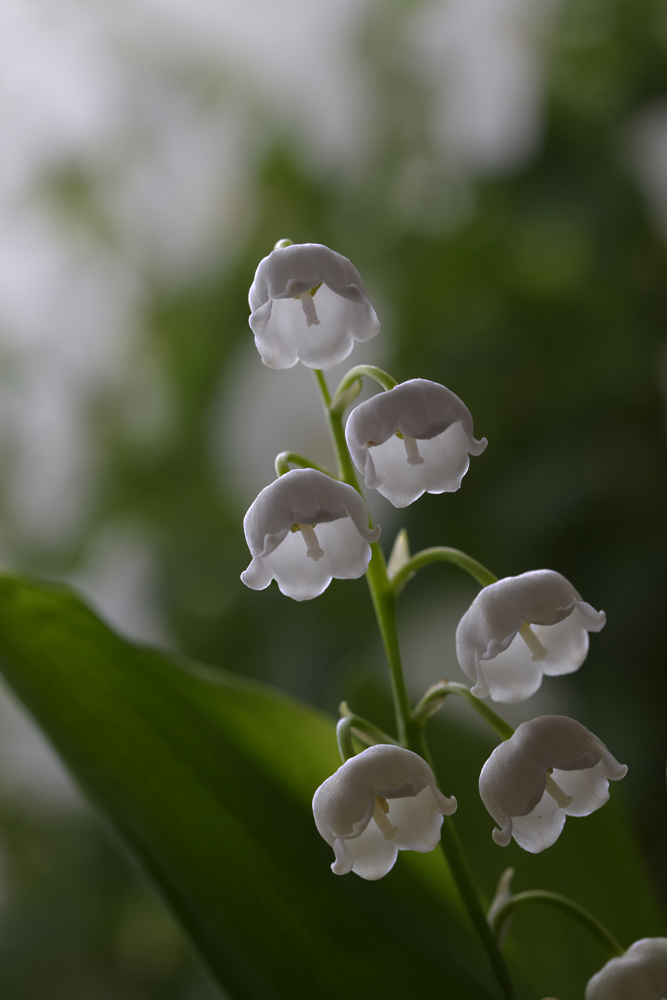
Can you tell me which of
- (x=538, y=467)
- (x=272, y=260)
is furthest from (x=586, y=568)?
(x=272, y=260)

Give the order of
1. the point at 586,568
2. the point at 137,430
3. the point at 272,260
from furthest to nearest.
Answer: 1. the point at 137,430
2. the point at 586,568
3. the point at 272,260

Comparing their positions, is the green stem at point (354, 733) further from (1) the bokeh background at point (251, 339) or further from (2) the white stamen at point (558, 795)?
(1) the bokeh background at point (251, 339)

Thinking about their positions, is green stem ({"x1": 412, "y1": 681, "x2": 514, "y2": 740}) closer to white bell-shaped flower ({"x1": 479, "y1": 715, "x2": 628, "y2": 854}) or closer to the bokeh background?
white bell-shaped flower ({"x1": 479, "y1": 715, "x2": 628, "y2": 854})

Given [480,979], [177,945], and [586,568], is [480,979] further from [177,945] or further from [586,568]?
[177,945]

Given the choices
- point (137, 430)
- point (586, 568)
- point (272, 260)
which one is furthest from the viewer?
point (137, 430)

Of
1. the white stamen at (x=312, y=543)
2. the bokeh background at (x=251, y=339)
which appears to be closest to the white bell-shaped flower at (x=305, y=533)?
the white stamen at (x=312, y=543)

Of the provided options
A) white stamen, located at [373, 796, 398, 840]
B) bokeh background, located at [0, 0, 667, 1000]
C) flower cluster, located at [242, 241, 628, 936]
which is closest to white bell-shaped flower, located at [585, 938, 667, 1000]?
flower cluster, located at [242, 241, 628, 936]

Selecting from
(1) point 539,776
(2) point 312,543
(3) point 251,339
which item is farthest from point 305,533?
(3) point 251,339
